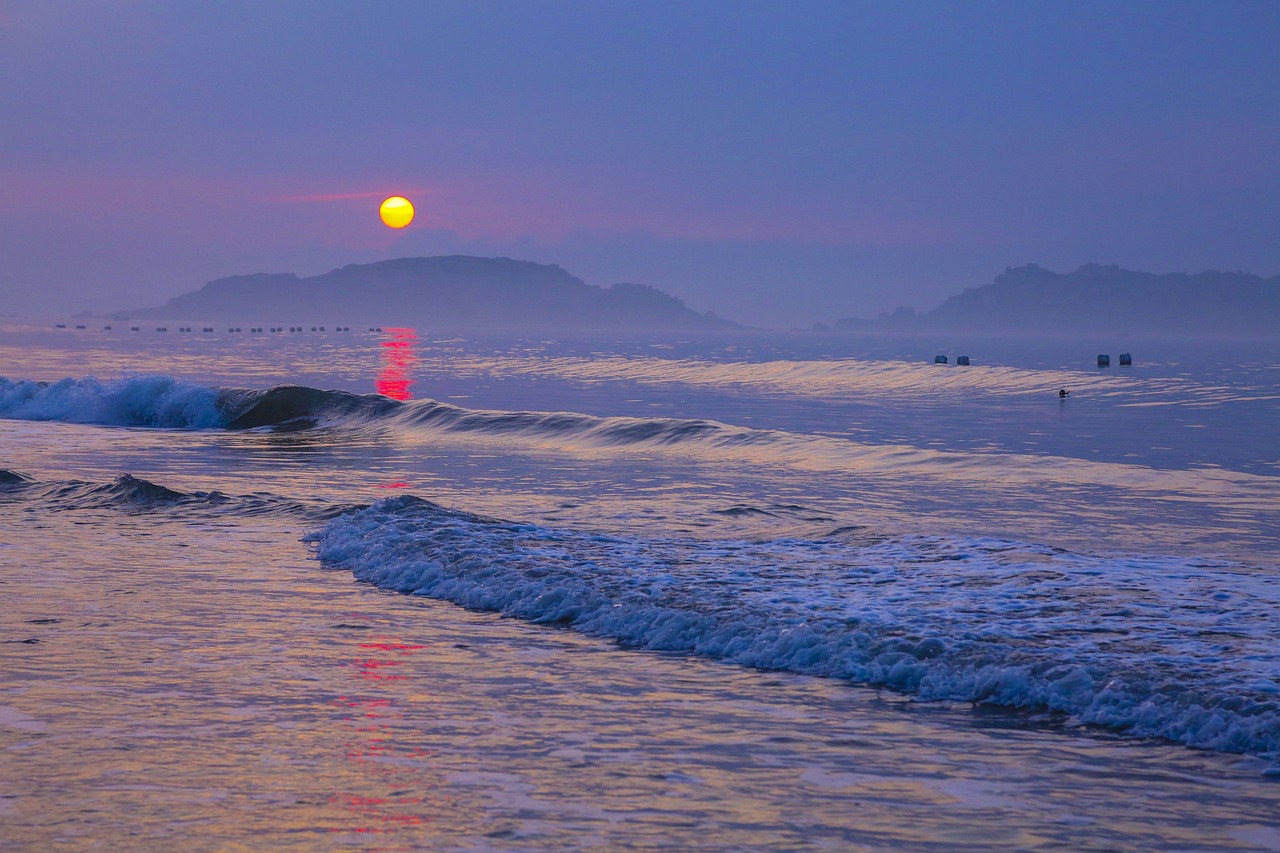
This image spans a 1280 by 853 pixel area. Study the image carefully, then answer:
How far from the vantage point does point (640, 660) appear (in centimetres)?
1066

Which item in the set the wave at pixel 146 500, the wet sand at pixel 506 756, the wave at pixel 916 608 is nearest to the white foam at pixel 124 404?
the wave at pixel 146 500

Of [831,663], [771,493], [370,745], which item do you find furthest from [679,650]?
[771,493]

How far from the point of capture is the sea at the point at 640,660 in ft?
22.1

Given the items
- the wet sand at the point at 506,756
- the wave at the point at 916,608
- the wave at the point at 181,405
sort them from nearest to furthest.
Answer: the wet sand at the point at 506,756 < the wave at the point at 916,608 < the wave at the point at 181,405

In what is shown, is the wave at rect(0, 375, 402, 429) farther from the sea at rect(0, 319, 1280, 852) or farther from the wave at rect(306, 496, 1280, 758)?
the wave at rect(306, 496, 1280, 758)

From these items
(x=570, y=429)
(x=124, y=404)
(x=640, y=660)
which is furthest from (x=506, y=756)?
(x=124, y=404)

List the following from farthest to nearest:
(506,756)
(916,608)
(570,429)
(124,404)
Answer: (124,404) < (570,429) < (916,608) < (506,756)

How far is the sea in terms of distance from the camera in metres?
6.75

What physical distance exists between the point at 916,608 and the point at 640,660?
3234 millimetres

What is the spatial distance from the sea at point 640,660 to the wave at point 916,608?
5 centimetres

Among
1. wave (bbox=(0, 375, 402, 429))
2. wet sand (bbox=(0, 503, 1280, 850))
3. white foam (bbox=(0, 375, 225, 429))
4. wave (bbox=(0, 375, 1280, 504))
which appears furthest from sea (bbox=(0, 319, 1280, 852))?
white foam (bbox=(0, 375, 225, 429))

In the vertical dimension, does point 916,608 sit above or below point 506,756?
above

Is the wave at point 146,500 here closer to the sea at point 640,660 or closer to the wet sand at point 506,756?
the sea at point 640,660

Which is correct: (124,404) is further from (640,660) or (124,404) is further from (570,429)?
(640,660)
